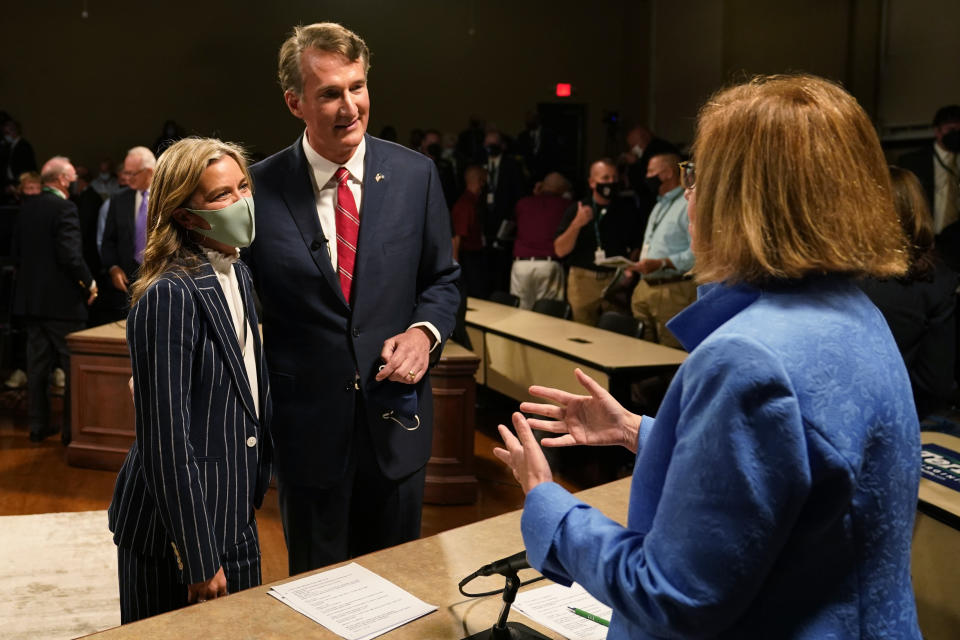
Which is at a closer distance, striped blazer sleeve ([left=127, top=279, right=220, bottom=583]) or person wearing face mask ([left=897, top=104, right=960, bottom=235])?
striped blazer sleeve ([left=127, top=279, right=220, bottom=583])

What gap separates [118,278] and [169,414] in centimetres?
455

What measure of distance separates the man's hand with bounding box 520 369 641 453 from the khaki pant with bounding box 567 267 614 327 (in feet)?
17.4

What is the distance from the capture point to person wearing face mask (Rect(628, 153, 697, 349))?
18.8ft

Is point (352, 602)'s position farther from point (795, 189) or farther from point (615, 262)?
point (615, 262)

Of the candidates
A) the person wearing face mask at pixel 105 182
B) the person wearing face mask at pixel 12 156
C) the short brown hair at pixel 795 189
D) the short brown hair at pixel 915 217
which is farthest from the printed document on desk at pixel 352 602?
the person wearing face mask at pixel 105 182

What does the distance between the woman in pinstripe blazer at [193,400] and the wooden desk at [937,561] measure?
1.63 m

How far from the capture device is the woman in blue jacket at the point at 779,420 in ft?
2.93

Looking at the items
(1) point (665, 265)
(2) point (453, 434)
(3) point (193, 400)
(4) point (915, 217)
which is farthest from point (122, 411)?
(4) point (915, 217)

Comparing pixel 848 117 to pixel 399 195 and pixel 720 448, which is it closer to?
pixel 720 448

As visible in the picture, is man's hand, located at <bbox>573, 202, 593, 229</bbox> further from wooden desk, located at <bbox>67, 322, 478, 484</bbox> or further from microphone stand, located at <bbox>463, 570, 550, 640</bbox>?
microphone stand, located at <bbox>463, 570, 550, 640</bbox>

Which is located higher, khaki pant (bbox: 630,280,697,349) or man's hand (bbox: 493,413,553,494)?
man's hand (bbox: 493,413,553,494)

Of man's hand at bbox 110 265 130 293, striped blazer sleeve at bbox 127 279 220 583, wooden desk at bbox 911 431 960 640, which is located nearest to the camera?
striped blazer sleeve at bbox 127 279 220 583

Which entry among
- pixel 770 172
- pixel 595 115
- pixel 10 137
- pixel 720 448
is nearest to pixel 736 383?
pixel 720 448

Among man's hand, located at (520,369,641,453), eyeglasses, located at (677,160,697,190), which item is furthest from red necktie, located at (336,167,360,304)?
eyeglasses, located at (677,160,697,190)
